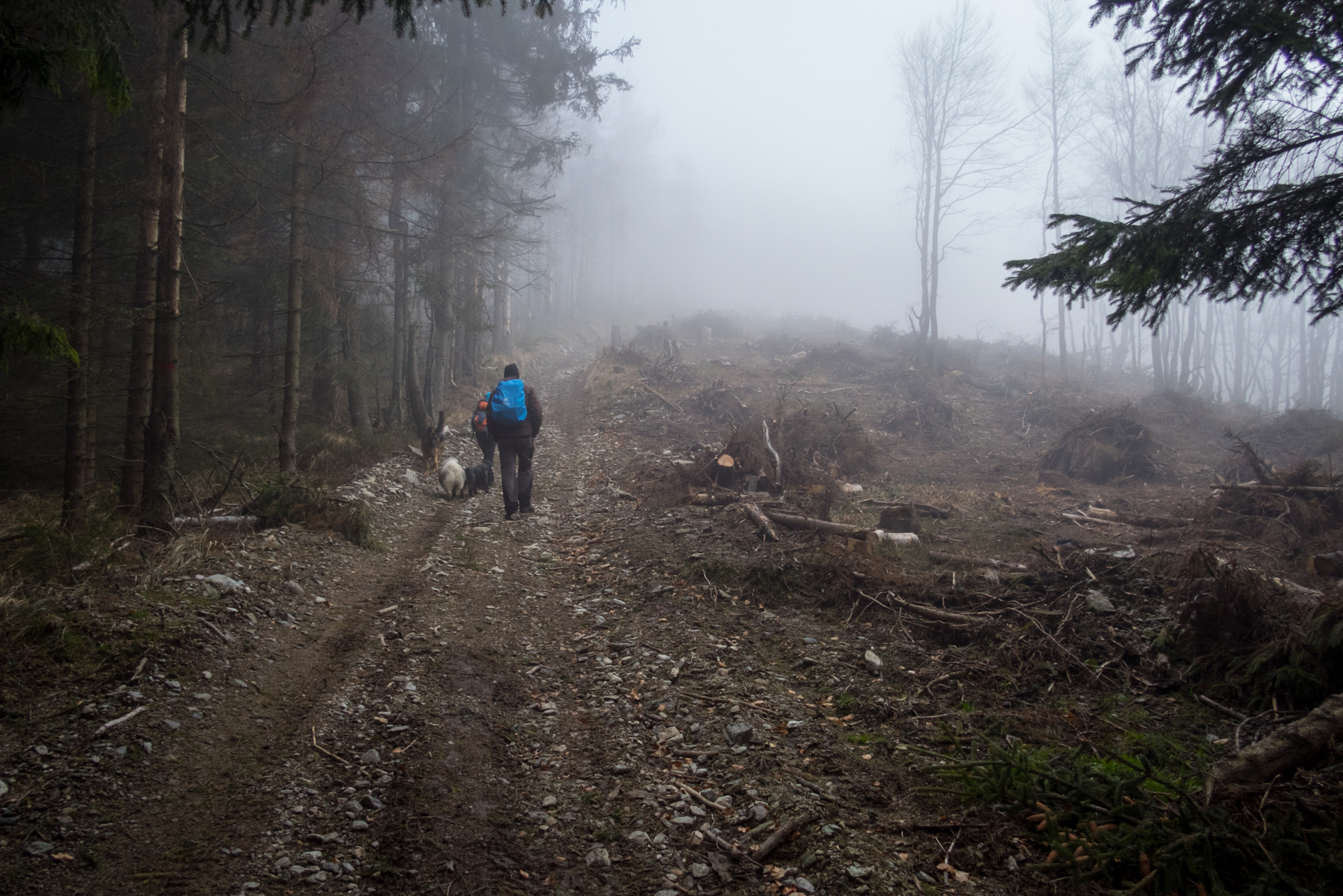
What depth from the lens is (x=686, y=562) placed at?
7176 millimetres

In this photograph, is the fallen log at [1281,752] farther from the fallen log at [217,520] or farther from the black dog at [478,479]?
the black dog at [478,479]

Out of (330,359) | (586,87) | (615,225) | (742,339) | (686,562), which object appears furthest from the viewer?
(615,225)

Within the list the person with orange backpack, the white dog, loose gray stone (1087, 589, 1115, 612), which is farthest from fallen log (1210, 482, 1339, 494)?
the white dog

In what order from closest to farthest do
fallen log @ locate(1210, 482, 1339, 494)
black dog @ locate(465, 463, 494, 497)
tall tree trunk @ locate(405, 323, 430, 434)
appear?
fallen log @ locate(1210, 482, 1339, 494), black dog @ locate(465, 463, 494, 497), tall tree trunk @ locate(405, 323, 430, 434)

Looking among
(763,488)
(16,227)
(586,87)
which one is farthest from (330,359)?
(586,87)

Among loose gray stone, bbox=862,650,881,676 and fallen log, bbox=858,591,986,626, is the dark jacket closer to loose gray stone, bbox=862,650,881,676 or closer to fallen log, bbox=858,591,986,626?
fallen log, bbox=858,591,986,626

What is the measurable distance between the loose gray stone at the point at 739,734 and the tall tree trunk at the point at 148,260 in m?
7.02

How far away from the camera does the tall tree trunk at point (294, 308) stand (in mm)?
9328

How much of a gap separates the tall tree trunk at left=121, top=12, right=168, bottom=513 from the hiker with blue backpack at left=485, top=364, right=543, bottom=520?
4.18m

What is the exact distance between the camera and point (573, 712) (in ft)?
14.5

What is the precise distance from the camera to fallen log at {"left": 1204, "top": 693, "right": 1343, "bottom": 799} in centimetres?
283

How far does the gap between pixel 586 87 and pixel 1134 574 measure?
18.3 m

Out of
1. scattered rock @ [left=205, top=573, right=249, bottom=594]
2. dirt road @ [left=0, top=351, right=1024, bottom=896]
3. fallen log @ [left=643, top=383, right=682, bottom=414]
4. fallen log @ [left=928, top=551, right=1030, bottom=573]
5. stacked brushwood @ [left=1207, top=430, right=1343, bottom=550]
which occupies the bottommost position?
dirt road @ [left=0, top=351, right=1024, bottom=896]

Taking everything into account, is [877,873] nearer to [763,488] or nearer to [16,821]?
[16,821]
